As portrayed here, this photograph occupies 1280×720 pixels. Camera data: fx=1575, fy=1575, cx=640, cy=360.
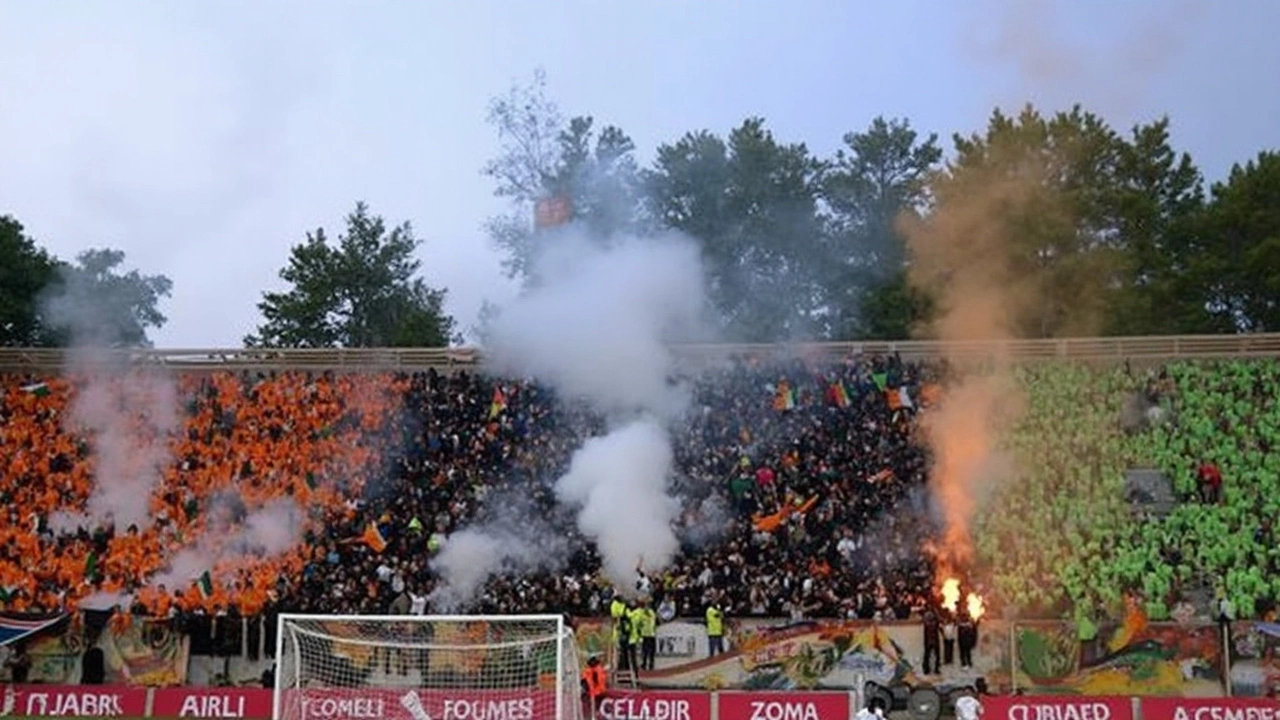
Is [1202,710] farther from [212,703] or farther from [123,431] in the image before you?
[123,431]

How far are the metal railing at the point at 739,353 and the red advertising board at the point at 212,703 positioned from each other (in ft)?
49.4

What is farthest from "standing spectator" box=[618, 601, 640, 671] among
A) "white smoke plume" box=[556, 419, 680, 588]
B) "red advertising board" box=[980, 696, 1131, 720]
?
"red advertising board" box=[980, 696, 1131, 720]

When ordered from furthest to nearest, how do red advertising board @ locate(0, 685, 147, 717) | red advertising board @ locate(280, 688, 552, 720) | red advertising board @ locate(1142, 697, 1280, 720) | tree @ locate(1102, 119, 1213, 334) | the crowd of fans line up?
tree @ locate(1102, 119, 1213, 334)
the crowd of fans
red advertising board @ locate(0, 685, 147, 717)
red advertising board @ locate(1142, 697, 1280, 720)
red advertising board @ locate(280, 688, 552, 720)

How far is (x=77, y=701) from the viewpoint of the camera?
24.9m

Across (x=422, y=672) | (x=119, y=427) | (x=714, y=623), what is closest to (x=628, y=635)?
(x=714, y=623)

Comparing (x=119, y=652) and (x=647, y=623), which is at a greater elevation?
(x=647, y=623)

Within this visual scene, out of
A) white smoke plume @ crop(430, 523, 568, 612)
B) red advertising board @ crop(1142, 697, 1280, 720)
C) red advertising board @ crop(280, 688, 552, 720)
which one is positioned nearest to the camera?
red advertising board @ crop(280, 688, 552, 720)

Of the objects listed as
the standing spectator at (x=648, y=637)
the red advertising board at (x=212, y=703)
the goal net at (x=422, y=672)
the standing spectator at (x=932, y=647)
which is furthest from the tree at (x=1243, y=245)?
the red advertising board at (x=212, y=703)

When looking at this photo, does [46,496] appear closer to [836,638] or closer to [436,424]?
[436,424]

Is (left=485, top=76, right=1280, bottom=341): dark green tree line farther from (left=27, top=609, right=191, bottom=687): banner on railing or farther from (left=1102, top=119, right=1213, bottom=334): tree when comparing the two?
(left=27, top=609, right=191, bottom=687): banner on railing

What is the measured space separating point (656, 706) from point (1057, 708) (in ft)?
19.8

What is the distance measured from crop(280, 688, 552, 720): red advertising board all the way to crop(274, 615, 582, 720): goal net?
1 centimetres

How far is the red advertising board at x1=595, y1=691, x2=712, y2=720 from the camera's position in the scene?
24031 millimetres

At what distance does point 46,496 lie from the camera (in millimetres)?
35406
